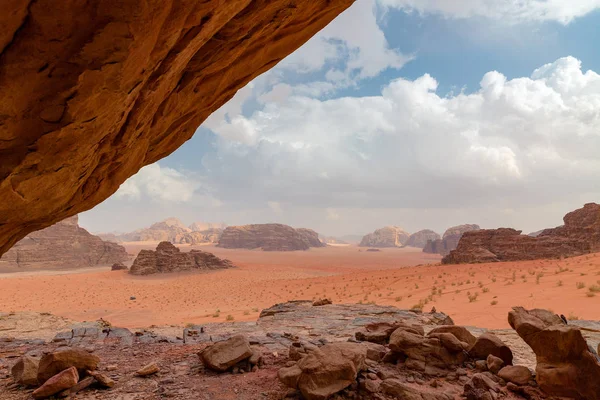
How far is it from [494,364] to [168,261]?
39828mm

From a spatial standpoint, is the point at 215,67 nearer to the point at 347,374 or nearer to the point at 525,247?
the point at 347,374

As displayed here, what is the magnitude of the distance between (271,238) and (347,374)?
334 feet

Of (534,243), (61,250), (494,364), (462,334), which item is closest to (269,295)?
(462,334)

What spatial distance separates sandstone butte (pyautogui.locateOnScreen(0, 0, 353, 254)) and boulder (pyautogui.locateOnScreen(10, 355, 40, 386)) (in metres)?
2.17

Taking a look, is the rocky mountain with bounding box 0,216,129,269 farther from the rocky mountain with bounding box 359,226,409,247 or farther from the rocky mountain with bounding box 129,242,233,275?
the rocky mountain with bounding box 359,226,409,247

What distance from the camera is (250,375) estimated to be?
487 cm

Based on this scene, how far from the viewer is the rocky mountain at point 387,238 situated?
14418 cm

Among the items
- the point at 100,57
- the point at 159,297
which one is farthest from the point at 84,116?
the point at 159,297

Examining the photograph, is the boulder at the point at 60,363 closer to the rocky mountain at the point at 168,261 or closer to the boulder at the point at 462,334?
the boulder at the point at 462,334

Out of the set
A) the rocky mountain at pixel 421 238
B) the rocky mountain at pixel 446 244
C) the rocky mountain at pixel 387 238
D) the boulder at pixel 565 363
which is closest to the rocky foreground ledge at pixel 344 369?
the boulder at pixel 565 363

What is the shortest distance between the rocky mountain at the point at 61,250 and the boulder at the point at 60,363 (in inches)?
2136

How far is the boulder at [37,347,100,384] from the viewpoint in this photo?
4680 millimetres

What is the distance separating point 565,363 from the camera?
13.5 ft

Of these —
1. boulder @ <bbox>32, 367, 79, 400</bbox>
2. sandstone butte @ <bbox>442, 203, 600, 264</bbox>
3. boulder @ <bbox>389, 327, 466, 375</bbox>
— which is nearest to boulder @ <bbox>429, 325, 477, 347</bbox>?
boulder @ <bbox>389, 327, 466, 375</bbox>
